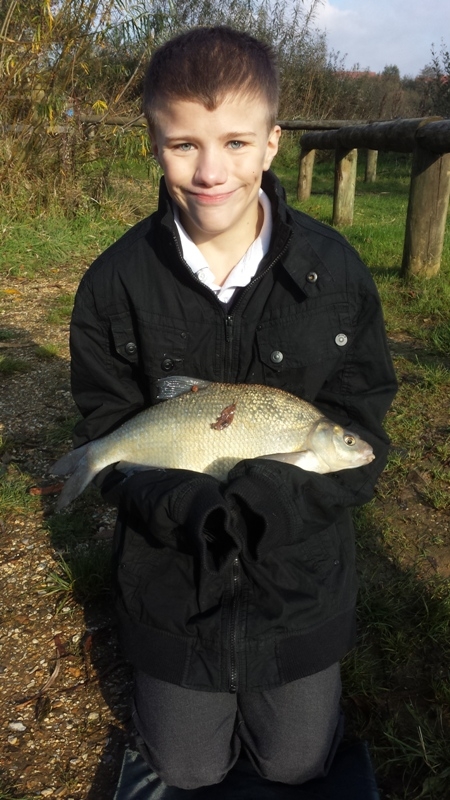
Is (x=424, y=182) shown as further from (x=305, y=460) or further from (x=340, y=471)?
(x=305, y=460)

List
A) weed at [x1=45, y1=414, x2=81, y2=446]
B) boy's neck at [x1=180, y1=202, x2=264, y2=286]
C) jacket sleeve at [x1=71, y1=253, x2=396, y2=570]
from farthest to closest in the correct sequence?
weed at [x1=45, y1=414, x2=81, y2=446] → boy's neck at [x1=180, y1=202, x2=264, y2=286] → jacket sleeve at [x1=71, y1=253, x2=396, y2=570]

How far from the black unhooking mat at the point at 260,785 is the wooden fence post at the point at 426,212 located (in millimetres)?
4863

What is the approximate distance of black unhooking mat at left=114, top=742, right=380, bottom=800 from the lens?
89.8 inches

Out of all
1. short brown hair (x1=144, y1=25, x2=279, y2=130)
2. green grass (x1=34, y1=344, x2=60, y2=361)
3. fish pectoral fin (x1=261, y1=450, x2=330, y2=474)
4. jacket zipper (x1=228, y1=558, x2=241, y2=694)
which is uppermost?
short brown hair (x1=144, y1=25, x2=279, y2=130)

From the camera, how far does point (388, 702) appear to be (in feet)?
8.38

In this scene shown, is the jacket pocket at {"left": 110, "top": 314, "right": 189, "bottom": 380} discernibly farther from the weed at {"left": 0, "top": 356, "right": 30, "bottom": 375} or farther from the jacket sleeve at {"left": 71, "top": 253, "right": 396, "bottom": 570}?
the weed at {"left": 0, "top": 356, "right": 30, "bottom": 375}

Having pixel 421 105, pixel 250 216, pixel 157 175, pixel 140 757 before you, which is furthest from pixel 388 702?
pixel 421 105

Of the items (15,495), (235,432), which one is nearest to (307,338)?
(235,432)

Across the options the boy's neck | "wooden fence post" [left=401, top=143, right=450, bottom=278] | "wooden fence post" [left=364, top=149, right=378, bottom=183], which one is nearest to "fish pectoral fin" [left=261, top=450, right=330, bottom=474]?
the boy's neck

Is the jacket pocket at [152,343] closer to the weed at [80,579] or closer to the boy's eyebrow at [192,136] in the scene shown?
the boy's eyebrow at [192,136]

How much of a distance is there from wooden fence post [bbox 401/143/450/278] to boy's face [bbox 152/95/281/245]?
4.15 meters

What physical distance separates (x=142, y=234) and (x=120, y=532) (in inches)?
41.2

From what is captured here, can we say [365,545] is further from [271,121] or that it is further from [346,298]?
[271,121]

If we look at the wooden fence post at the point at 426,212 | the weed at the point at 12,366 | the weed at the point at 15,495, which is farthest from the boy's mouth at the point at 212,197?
the wooden fence post at the point at 426,212
